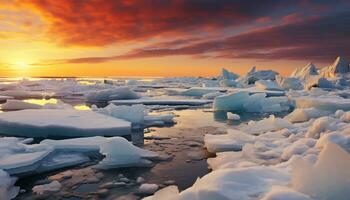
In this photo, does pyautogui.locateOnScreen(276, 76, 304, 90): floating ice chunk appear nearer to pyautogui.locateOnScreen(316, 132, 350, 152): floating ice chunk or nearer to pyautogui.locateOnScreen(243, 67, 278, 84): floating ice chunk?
pyautogui.locateOnScreen(243, 67, 278, 84): floating ice chunk

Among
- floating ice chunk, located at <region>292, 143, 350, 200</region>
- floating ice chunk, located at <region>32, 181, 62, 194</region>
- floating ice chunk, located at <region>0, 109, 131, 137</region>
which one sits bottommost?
floating ice chunk, located at <region>32, 181, 62, 194</region>

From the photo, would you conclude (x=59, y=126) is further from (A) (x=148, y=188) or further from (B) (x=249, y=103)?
(B) (x=249, y=103)

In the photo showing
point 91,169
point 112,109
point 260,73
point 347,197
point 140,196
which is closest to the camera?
point 347,197

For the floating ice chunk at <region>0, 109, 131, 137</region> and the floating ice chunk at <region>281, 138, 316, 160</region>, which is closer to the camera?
the floating ice chunk at <region>281, 138, 316, 160</region>

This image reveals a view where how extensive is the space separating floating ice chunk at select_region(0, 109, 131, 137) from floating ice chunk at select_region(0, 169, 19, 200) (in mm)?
3423

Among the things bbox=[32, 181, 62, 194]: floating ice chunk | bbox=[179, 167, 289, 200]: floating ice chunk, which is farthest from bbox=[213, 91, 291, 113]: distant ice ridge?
bbox=[179, 167, 289, 200]: floating ice chunk

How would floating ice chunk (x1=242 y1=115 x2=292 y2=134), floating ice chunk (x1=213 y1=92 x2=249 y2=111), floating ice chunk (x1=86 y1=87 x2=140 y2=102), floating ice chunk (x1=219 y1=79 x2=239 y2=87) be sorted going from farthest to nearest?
floating ice chunk (x1=219 y1=79 x2=239 y2=87) < floating ice chunk (x1=86 y1=87 x2=140 y2=102) < floating ice chunk (x1=213 y1=92 x2=249 y2=111) < floating ice chunk (x1=242 y1=115 x2=292 y2=134)

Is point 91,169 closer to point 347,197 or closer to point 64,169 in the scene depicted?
point 64,169

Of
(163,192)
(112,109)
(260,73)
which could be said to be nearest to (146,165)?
(163,192)

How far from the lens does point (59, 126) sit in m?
9.09

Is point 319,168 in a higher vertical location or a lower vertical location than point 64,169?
higher

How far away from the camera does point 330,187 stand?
3127mm

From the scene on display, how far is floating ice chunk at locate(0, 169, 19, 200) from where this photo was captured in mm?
4945

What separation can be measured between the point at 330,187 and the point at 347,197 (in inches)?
6.1
